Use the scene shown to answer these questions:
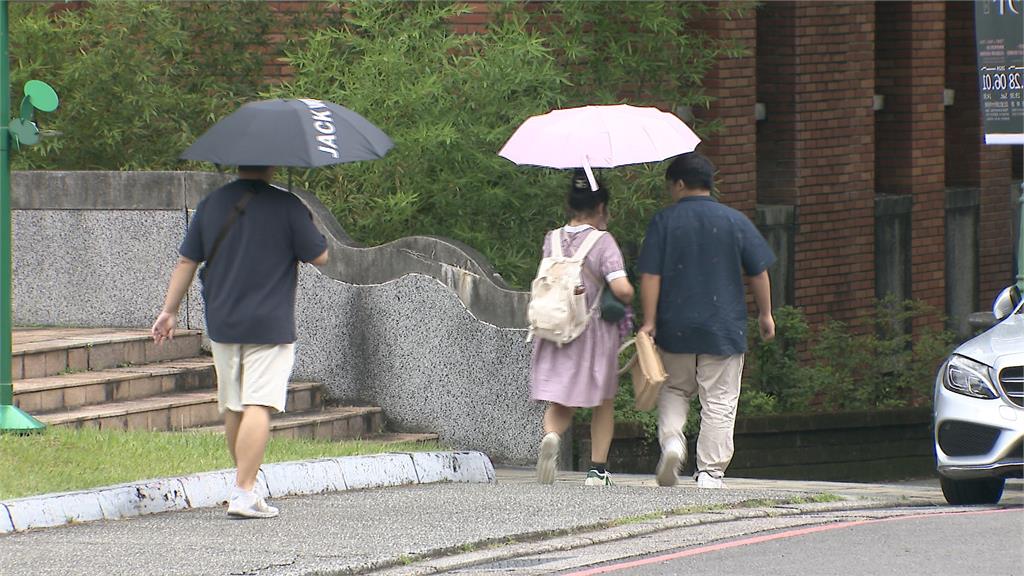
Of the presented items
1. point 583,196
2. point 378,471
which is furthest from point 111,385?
point 583,196

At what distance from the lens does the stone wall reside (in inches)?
494

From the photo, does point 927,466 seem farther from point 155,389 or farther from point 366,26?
point 155,389

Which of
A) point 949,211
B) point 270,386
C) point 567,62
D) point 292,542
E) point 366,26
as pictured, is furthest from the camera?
point 949,211

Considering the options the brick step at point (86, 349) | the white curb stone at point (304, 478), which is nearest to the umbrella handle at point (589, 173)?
the white curb stone at point (304, 478)

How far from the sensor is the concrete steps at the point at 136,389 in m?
11.7

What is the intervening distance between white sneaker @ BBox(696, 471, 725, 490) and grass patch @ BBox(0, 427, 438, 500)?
185cm

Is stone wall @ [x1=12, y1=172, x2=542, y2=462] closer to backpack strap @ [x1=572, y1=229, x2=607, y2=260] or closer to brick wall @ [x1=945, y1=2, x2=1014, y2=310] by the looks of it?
backpack strap @ [x1=572, y1=229, x2=607, y2=260]

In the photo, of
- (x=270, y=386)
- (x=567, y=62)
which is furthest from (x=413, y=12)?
(x=270, y=386)

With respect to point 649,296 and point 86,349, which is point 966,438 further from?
point 86,349

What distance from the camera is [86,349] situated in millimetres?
12508

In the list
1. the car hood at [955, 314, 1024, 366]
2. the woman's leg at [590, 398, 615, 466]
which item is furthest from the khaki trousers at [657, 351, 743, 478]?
the car hood at [955, 314, 1024, 366]

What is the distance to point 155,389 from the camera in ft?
41.0

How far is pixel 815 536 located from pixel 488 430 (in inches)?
160

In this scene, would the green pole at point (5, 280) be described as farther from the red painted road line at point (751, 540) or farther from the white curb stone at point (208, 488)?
the red painted road line at point (751, 540)
